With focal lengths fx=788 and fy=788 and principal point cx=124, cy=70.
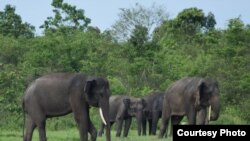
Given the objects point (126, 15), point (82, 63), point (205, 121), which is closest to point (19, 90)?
point (82, 63)

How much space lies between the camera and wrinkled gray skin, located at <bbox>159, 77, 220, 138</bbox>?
18516 mm

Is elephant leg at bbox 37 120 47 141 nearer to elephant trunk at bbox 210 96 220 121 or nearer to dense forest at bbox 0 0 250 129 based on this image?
elephant trunk at bbox 210 96 220 121

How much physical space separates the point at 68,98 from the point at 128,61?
24.5m

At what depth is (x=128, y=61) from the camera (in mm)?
40031

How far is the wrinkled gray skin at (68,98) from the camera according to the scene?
15.5 metres

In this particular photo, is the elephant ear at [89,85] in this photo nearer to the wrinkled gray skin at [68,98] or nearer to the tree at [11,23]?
the wrinkled gray skin at [68,98]

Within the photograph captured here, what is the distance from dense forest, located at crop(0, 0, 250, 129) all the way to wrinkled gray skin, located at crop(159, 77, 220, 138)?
29.7ft

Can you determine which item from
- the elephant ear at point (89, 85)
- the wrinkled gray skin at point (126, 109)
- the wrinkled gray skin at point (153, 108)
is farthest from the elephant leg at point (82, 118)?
the wrinkled gray skin at point (126, 109)

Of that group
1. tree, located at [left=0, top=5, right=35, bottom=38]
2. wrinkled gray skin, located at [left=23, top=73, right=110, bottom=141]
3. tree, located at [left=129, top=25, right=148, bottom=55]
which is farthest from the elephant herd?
tree, located at [left=0, top=5, right=35, bottom=38]

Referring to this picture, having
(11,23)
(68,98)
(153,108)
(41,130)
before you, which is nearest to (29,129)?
(41,130)

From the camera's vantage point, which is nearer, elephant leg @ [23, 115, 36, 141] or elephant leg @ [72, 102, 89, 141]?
elephant leg @ [72, 102, 89, 141]

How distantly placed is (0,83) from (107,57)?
1092cm

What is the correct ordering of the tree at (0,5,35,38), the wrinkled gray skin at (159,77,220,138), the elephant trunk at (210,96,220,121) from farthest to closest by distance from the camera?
1. the tree at (0,5,35,38)
2. the wrinkled gray skin at (159,77,220,138)
3. the elephant trunk at (210,96,220,121)

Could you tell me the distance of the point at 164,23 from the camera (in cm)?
A: 5481
